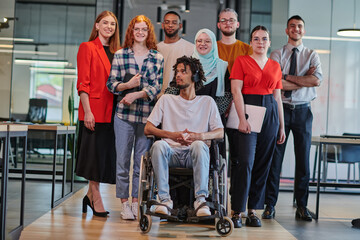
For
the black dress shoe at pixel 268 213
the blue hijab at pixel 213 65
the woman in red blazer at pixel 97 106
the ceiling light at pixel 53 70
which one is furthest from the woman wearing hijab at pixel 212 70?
the ceiling light at pixel 53 70

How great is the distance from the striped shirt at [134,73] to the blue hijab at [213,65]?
1.03 ft

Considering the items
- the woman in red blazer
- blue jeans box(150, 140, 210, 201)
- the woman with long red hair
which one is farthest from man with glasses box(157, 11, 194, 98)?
blue jeans box(150, 140, 210, 201)

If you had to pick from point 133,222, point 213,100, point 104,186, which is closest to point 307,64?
point 213,100

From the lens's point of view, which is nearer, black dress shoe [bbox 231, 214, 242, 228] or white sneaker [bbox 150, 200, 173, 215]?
white sneaker [bbox 150, 200, 173, 215]

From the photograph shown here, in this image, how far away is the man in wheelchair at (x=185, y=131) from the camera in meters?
2.95

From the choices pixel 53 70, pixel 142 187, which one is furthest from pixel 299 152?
pixel 53 70

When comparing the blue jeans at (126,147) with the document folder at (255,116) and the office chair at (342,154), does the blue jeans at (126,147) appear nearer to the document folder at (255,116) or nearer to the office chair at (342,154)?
the document folder at (255,116)

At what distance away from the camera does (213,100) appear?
326cm

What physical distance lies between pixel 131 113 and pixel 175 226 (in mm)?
864

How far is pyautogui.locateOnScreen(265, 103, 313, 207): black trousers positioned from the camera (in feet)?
12.8

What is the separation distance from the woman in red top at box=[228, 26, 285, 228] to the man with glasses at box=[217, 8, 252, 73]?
0.31 metres

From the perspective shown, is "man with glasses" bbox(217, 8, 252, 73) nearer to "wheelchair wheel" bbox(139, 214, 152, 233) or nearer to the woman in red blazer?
the woman in red blazer

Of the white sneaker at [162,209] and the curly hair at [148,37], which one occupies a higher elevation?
the curly hair at [148,37]

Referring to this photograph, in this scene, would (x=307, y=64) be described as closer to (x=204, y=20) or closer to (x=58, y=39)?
(x=58, y=39)
